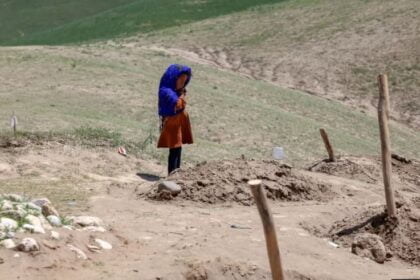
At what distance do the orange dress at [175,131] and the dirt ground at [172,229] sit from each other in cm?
55

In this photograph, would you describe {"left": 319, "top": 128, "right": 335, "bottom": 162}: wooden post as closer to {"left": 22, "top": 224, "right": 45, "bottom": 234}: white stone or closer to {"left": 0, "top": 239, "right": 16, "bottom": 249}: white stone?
{"left": 22, "top": 224, "right": 45, "bottom": 234}: white stone

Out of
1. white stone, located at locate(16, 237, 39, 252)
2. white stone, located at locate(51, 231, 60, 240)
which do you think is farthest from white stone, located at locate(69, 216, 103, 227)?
white stone, located at locate(16, 237, 39, 252)

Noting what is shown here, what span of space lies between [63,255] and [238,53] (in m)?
26.2

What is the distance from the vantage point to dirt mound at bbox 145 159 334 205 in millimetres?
10593

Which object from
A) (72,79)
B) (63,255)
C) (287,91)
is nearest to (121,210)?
(63,255)

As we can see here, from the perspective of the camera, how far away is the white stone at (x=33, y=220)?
24.7ft

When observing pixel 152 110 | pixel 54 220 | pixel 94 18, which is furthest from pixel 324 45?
pixel 54 220

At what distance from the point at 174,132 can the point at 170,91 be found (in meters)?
0.56

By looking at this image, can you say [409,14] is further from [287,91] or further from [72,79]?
[72,79]

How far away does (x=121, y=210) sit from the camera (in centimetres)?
966

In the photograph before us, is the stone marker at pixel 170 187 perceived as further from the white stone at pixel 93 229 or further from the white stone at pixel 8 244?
the white stone at pixel 8 244

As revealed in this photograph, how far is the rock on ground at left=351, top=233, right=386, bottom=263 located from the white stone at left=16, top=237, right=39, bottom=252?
3229mm

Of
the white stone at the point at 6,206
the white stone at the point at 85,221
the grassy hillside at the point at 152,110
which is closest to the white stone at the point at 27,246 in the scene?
the white stone at the point at 6,206

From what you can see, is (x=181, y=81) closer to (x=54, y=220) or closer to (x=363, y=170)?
(x=363, y=170)
